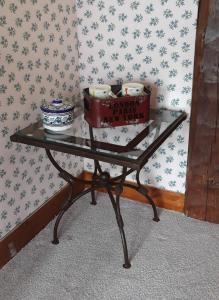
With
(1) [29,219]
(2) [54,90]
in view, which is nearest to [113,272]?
(1) [29,219]

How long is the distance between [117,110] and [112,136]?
15cm

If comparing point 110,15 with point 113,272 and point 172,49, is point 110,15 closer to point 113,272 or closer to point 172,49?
point 172,49

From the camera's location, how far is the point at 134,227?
1.81m

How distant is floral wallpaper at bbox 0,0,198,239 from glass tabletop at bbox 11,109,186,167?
0.05 meters

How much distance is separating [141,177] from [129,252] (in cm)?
45

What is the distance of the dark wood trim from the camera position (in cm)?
150

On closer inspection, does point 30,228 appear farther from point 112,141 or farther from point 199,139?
point 199,139

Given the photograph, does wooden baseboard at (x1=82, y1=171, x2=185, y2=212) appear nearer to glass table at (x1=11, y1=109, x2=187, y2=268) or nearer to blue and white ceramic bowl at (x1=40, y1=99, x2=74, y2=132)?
glass table at (x1=11, y1=109, x2=187, y2=268)

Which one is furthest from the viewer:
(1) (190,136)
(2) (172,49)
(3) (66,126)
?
(1) (190,136)

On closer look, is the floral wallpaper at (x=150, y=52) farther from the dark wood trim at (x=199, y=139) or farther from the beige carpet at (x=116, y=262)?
the beige carpet at (x=116, y=262)

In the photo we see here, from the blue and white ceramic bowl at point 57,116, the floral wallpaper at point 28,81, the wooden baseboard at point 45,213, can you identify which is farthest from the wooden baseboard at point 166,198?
the blue and white ceramic bowl at point 57,116

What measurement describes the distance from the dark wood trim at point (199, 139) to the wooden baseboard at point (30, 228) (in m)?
0.69

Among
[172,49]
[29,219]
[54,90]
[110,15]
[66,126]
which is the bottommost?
[29,219]

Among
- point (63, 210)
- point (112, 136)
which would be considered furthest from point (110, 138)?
point (63, 210)
